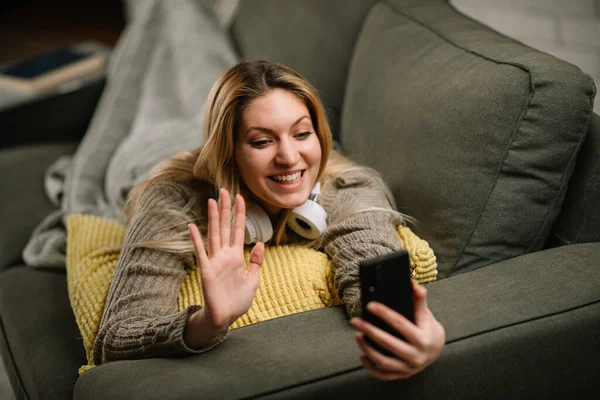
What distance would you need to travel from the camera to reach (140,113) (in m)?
1.88

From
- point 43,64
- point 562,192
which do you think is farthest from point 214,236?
point 43,64

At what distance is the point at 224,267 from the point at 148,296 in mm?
213

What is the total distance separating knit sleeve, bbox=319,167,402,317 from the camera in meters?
0.98

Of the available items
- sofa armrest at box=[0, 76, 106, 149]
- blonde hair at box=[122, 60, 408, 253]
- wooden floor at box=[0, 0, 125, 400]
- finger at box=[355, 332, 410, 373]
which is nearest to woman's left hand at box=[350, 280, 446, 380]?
finger at box=[355, 332, 410, 373]

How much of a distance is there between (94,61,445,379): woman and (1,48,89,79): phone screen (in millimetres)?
1305

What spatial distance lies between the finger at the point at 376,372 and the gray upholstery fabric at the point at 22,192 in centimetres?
111

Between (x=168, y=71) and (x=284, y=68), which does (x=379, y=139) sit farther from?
(x=168, y=71)

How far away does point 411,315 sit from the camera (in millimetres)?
758

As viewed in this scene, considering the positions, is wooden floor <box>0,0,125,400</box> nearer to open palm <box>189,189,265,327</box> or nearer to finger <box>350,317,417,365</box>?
open palm <box>189,189,265,327</box>

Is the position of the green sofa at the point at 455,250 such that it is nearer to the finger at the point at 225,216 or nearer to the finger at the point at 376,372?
the finger at the point at 376,372

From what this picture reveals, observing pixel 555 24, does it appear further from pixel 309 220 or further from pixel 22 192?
pixel 22 192

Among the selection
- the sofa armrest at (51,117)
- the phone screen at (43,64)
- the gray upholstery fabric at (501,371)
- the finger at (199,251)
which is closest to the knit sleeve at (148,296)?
the finger at (199,251)

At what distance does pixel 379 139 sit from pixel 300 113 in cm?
26

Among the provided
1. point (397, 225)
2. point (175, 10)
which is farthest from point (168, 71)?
point (397, 225)
